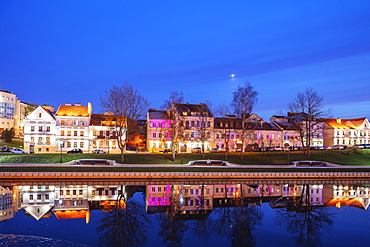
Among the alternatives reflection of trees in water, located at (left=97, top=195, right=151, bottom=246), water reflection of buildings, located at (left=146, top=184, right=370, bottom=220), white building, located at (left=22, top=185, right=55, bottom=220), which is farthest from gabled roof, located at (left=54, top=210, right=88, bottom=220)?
water reflection of buildings, located at (left=146, top=184, right=370, bottom=220)

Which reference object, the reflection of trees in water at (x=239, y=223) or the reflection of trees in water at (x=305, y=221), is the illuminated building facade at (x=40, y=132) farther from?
the reflection of trees in water at (x=305, y=221)

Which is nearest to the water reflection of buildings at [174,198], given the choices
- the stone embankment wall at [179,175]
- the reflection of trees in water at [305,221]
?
the reflection of trees in water at [305,221]

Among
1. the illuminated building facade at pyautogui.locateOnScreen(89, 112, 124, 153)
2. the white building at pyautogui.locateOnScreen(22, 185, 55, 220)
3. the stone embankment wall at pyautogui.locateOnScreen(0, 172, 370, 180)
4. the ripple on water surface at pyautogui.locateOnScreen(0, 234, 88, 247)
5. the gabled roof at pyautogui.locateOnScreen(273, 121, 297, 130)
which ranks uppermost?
the gabled roof at pyautogui.locateOnScreen(273, 121, 297, 130)

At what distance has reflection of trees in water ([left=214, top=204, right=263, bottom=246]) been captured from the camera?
18781 mm

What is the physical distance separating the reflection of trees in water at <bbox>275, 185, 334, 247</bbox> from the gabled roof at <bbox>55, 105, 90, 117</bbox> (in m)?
53.2

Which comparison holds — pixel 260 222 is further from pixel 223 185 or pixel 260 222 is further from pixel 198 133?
pixel 198 133

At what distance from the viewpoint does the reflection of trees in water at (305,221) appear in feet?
63.2

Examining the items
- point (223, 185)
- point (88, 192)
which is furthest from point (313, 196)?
point (88, 192)

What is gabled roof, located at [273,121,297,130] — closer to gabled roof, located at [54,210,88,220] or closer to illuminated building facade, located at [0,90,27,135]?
gabled roof, located at [54,210,88,220]

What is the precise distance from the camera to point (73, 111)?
68.3 meters

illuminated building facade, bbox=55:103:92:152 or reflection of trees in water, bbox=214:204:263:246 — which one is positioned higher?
illuminated building facade, bbox=55:103:92:152

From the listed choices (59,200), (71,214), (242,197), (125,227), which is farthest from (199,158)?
(125,227)

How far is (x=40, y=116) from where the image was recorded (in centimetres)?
6550

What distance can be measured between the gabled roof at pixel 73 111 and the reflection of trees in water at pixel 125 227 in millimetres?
45813
